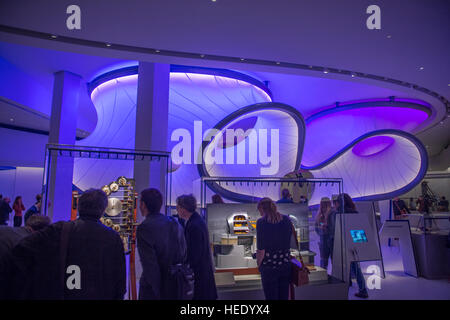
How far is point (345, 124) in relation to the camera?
16141 millimetres

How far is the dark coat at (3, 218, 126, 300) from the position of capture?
213 centimetres

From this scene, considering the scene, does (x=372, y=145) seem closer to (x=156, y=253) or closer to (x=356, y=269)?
(x=356, y=269)

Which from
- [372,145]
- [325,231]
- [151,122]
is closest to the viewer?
[325,231]

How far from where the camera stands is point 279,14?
189 inches

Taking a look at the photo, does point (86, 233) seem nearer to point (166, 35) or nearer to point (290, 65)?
point (166, 35)

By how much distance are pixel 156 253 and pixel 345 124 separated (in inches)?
609

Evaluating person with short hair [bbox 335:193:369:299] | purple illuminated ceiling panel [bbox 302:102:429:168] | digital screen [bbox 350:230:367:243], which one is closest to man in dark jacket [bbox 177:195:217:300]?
person with short hair [bbox 335:193:369:299]

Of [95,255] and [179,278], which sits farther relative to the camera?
[179,278]

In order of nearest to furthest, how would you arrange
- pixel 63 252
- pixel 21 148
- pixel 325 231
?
pixel 63 252, pixel 325 231, pixel 21 148

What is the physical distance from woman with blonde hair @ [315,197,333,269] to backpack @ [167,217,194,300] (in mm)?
3441

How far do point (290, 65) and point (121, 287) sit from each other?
18.6 feet

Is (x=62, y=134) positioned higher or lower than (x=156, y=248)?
higher

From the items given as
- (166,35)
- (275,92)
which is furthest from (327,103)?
(166,35)

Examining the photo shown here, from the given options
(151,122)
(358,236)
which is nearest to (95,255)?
(358,236)
